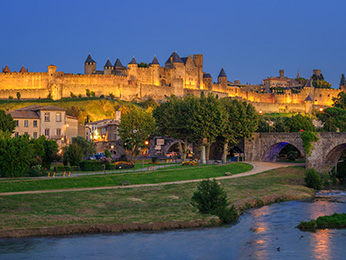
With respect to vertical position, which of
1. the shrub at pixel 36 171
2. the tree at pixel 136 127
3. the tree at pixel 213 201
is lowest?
the tree at pixel 213 201

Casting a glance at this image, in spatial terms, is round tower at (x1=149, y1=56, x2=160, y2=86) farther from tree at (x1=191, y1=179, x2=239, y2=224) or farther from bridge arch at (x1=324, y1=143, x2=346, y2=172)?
tree at (x1=191, y1=179, x2=239, y2=224)

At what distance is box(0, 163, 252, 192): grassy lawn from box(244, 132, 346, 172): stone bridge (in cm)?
857

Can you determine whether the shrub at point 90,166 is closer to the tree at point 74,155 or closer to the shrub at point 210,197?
the tree at point 74,155

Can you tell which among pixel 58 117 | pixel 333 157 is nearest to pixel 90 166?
pixel 58 117

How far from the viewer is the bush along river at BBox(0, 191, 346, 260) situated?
2689cm

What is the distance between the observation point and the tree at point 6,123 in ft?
211

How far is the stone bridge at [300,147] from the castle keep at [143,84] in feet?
222

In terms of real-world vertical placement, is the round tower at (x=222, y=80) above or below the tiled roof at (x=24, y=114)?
above

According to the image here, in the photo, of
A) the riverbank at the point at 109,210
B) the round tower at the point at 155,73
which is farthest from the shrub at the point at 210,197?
the round tower at the point at 155,73

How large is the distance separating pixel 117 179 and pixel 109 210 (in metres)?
9.05

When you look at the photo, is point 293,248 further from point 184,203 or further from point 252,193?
point 252,193

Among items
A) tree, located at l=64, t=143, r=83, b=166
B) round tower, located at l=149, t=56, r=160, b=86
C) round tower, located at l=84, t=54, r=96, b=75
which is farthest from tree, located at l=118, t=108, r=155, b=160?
round tower, located at l=84, t=54, r=96, b=75

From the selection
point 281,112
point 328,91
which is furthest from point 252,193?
point 328,91

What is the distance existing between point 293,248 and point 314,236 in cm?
326
